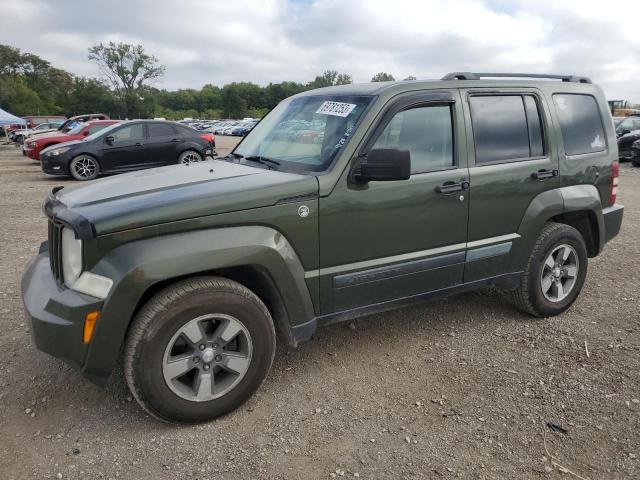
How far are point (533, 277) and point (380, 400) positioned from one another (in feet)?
5.79

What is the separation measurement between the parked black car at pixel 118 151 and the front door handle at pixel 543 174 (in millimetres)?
10167

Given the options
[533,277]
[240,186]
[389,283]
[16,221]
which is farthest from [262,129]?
[16,221]

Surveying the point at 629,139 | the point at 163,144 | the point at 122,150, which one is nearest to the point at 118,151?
the point at 122,150

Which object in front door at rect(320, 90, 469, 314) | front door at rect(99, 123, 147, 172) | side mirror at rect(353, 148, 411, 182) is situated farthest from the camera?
front door at rect(99, 123, 147, 172)

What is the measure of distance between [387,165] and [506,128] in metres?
1.40

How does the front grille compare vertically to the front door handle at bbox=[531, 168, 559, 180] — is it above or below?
below

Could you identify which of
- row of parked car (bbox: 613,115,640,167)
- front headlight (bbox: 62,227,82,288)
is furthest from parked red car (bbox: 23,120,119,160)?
row of parked car (bbox: 613,115,640,167)

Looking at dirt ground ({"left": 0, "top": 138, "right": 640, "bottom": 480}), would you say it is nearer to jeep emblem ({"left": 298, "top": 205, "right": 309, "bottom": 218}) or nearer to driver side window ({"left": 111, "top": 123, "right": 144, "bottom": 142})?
jeep emblem ({"left": 298, "top": 205, "right": 309, "bottom": 218})

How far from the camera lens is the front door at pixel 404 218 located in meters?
3.07

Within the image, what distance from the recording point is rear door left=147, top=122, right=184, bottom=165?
40.7ft

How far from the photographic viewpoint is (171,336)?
2637 millimetres

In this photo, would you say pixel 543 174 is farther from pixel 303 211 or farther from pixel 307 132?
pixel 303 211

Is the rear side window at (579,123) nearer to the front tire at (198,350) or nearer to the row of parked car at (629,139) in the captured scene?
the front tire at (198,350)

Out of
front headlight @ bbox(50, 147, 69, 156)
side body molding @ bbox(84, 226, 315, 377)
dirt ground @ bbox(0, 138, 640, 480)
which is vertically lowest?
dirt ground @ bbox(0, 138, 640, 480)
